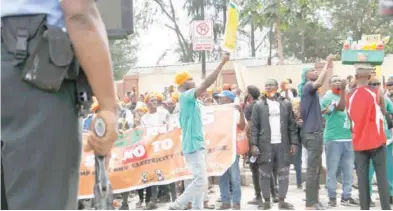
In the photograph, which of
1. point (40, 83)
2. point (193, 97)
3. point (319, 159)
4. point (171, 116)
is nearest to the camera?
point (40, 83)

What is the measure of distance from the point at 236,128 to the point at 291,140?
0.99 meters

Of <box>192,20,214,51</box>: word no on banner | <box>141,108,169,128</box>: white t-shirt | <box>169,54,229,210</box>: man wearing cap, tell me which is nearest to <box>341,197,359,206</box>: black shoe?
<box>169,54,229,210</box>: man wearing cap

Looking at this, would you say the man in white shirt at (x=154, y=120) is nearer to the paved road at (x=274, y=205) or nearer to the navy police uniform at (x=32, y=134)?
the paved road at (x=274, y=205)

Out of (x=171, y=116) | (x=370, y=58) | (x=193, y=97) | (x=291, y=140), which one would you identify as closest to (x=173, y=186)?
(x=171, y=116)

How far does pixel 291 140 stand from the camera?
392 inches

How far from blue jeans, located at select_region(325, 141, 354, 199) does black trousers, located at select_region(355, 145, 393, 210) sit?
163cm

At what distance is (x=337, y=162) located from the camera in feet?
33.0

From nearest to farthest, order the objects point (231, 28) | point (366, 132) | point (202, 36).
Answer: point (231, 28) → point (366, 132) → point (202, 36)

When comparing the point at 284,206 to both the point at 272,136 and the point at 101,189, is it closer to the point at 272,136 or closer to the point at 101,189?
the point at 272,136

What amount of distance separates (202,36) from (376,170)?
817cm

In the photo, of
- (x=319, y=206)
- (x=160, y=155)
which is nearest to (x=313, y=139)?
(x=319, y=206)

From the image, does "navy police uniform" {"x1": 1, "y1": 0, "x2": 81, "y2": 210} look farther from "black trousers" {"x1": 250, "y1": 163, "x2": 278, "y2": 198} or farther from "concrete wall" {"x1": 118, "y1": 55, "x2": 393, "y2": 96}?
"concrete wall" {"x1": 118, "y1": 55, "x2": 393, "y2": 96}

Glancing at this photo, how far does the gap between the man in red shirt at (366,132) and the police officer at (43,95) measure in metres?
6.27

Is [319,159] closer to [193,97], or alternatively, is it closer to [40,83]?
[193,97]
